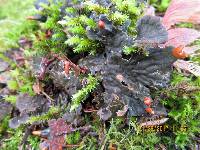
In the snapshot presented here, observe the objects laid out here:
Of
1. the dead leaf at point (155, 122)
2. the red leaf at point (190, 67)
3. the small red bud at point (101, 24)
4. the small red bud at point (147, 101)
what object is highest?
the small red bud at point (101, 24)

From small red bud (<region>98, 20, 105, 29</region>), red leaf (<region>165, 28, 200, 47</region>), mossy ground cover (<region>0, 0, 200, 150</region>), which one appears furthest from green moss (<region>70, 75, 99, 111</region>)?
red leaf (<region>165, 28, 200, 47</region>)

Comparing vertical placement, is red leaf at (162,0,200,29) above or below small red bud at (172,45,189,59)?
above

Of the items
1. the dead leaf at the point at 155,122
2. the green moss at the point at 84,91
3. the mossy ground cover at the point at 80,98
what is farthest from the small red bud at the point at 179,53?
the green moss at the point at 84,91

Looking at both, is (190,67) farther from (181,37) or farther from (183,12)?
(183,12)

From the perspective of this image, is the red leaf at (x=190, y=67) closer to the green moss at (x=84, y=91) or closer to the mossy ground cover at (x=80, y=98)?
the mossy ground cover at (x=80, y=98)

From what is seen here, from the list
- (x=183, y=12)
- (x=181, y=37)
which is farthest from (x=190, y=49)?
(x=183, y=12)

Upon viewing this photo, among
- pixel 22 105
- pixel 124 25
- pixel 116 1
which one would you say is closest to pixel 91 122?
pixel 22 105

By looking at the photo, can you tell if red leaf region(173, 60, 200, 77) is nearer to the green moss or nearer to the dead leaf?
the dead leaf
